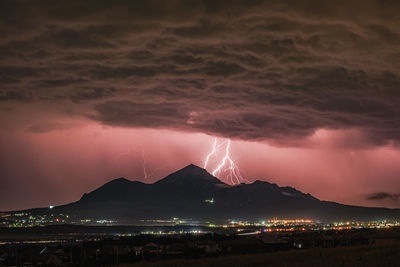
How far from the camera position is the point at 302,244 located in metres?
60.5

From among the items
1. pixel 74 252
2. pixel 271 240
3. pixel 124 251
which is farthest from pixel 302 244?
pixel 74 252

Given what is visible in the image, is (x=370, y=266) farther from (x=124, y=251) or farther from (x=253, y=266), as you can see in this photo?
(x=124, y=251)

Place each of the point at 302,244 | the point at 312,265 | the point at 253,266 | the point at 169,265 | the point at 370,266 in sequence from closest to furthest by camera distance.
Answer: the point at 370,266 → the point at 312,265 → the point at 253,266 → the point at 169,265 → the point at 302,244

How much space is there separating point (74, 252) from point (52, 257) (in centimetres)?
1240

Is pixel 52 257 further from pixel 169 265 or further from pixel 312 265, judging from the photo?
pixel 312 265

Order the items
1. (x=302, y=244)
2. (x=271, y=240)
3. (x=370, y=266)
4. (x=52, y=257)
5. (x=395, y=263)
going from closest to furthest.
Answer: (x=370, y=266), (x=395, y=263), (x=52, y=257), (x=302, y=244), (x=271, y=240)

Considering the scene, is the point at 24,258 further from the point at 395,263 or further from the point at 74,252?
the point at 395,263

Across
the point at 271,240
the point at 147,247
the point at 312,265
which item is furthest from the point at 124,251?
the point at 312,265

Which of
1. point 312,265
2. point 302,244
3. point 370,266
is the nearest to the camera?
point 370,266

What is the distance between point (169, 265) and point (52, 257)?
79.5 ft

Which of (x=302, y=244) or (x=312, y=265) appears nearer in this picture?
(x=312, y=265)

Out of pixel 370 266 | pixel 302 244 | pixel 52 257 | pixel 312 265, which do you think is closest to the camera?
pixel 370 266

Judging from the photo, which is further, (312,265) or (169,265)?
(169,265)

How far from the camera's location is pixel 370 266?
1858cm
